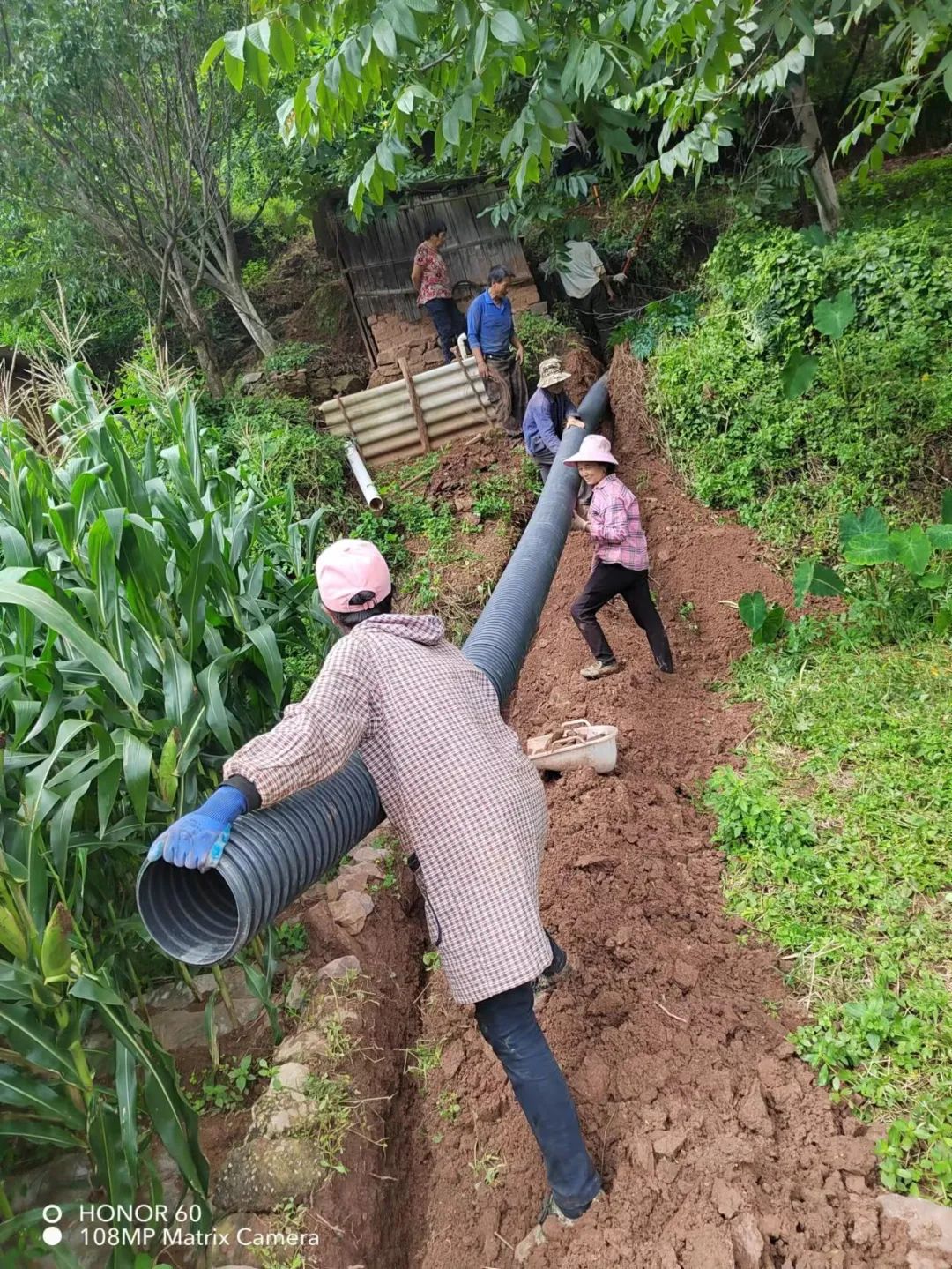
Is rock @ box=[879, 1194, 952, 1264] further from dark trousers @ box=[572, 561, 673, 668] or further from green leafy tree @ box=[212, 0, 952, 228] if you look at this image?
dark trousers @ box=[572, 561, 673, 668]

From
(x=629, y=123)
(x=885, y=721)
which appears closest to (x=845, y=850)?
(x=885, y=721)

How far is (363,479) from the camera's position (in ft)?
28.7

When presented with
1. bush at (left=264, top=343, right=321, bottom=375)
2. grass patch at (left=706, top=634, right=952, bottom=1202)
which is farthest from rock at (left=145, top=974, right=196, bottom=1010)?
bush at (left=264, top=343, right=321, bottom=375)

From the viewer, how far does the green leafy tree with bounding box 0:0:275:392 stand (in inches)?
327

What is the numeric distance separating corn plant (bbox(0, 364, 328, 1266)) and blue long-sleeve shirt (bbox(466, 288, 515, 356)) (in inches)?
236

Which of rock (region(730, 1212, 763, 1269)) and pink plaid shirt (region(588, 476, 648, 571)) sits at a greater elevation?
pink plaid shirt (region(588, 476, 648, 571))

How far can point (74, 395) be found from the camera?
Answer: 144 inches

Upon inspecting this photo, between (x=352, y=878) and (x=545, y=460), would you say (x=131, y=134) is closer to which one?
(x=545, y=460)

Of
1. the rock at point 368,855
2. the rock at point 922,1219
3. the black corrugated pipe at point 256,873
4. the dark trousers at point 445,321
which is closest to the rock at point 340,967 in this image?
the rock at point 368,855

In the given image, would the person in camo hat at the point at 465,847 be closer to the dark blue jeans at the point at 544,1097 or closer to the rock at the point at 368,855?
the dark blue jeans at the point at 544,1097

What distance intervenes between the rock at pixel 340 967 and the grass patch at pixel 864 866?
162 centimetres

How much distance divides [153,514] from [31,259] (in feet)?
35.8

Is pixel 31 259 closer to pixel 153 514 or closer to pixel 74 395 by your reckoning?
pixel 74 395

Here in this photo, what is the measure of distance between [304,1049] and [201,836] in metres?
1.56
